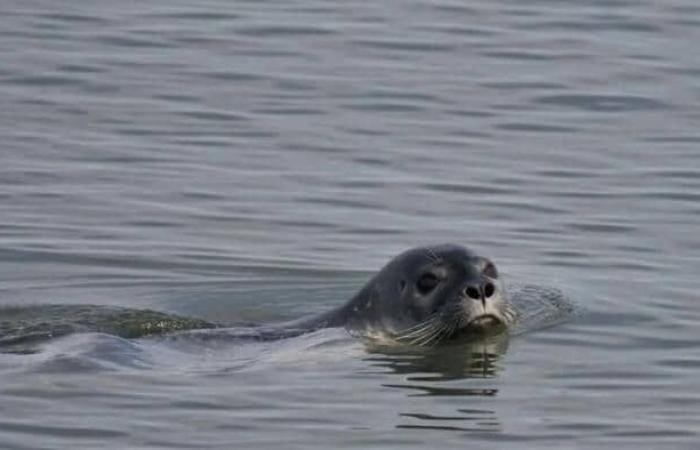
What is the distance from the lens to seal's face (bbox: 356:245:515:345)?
13.2m

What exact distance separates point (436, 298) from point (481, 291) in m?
0.31

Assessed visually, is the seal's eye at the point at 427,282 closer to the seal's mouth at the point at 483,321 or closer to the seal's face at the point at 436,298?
the seal's face at the point at 436,298

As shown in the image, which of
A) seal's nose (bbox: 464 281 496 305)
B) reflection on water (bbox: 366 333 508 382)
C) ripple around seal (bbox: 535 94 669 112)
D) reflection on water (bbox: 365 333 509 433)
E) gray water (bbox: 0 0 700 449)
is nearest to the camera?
reflection on water (bbox: 365 333 509 433)

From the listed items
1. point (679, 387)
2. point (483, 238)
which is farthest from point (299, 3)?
point (679, 387)

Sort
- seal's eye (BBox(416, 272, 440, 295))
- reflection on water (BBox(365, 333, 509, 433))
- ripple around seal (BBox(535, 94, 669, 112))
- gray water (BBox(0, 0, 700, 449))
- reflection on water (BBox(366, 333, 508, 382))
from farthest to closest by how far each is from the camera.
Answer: ripple around seal (BBox(535, 94, 669, 112)) → seal's eye (BBox(416, 272, 440, 295)) → reflection on water (BBox(366, 333, 508, 382)) → gray water (BBox(0, 0, 700, 449)) → reflection on water (BBox(365, 333, 509, 433))

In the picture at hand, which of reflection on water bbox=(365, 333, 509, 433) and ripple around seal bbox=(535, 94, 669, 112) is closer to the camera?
reflection on water bbox=(365, 333, 509, 433)

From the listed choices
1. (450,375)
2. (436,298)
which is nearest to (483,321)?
(436,298)

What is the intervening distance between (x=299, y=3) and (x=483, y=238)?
8.20 meters

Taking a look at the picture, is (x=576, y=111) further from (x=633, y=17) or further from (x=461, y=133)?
(x=633, y=17)

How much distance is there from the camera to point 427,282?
1338 cm

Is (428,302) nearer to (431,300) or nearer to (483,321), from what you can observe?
(431,300)

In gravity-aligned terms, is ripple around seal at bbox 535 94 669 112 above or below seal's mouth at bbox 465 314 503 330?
above

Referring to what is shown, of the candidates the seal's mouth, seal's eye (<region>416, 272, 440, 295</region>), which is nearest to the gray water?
the seal's mouth

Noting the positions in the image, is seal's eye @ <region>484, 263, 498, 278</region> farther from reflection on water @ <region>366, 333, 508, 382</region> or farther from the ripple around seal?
the ripple around seal
